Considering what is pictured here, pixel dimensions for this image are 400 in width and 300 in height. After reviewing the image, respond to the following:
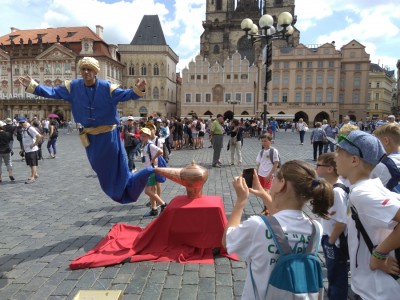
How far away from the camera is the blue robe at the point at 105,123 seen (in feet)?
13.4

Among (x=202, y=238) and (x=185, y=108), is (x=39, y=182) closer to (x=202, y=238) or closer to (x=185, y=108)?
Result: (x=202, y=238)

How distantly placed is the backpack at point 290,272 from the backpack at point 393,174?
Answer: 1.54m

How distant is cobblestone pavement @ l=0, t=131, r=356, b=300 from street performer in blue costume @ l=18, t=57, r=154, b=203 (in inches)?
40.8

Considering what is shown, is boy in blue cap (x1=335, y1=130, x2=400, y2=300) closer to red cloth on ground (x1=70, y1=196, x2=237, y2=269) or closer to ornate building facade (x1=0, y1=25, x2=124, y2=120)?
red cloth on ground (x1=70, y1=196, x2=237, y2=269)

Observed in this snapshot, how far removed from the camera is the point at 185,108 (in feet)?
195

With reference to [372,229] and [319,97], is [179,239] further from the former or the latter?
[319,97]

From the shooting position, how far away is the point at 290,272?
1.79m

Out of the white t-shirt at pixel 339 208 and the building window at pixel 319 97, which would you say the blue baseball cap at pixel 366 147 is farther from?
the building window at pixel 319 97

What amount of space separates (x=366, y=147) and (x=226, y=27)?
72108 mm

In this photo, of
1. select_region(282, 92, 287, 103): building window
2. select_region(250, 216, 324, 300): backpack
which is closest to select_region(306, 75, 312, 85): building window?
select_region(282, 92, 287, 103): building window

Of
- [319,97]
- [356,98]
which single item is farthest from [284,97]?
[356,98]

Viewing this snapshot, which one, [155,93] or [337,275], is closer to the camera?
[337,275]

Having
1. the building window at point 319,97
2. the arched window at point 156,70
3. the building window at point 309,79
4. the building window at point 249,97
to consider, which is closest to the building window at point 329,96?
the building window at point 319,97

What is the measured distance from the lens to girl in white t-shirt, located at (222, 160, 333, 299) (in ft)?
5.97
